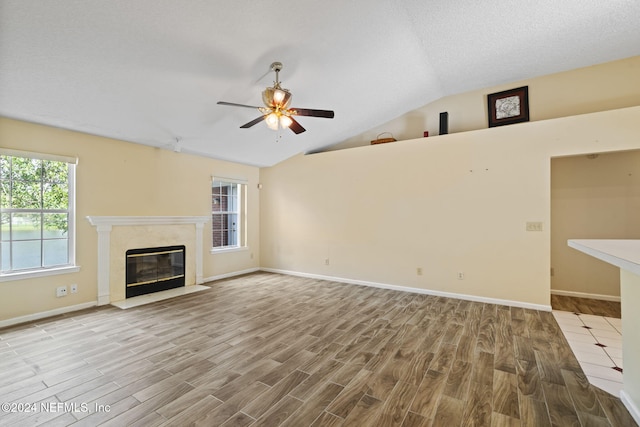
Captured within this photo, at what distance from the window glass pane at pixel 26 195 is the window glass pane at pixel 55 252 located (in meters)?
0.52

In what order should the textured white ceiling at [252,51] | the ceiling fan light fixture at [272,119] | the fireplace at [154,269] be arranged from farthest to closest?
1. the fireplace at [154,269]
2. the ceiling fan light fixture at [272,119]
3. the textured white ceiling at [252,51]

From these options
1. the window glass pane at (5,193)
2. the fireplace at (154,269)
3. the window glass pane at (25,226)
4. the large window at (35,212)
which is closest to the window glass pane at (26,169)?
the large window at (35,212)

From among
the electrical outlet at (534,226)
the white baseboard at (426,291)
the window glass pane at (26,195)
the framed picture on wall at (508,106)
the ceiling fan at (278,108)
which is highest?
the framed picture on wall at (508,106)

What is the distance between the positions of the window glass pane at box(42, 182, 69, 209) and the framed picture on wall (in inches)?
258

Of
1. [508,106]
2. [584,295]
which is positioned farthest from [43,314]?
[584,295]

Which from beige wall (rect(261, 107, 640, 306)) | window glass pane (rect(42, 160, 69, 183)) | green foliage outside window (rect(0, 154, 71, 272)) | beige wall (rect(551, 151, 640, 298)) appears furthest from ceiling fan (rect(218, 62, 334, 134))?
beige wall (rect(551, 151, 640, 298))

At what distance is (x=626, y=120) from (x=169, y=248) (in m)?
7.12

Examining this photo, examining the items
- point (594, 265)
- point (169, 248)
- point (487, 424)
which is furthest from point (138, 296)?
point (594, 265)

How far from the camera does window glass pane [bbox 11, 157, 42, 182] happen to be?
346 cm

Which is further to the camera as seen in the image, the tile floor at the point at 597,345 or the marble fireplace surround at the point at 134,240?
the marble fireplace surround at the point at 134,240

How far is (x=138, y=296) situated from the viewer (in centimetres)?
451

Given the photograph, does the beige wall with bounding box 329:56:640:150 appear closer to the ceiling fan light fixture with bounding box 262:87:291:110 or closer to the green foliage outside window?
the ceiling fan light fixture with bounding box 262:87:291:110

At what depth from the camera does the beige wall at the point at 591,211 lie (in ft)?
13.4

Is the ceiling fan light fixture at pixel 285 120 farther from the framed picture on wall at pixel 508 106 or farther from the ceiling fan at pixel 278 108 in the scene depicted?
the framed picture on wall at pixel 508 106
